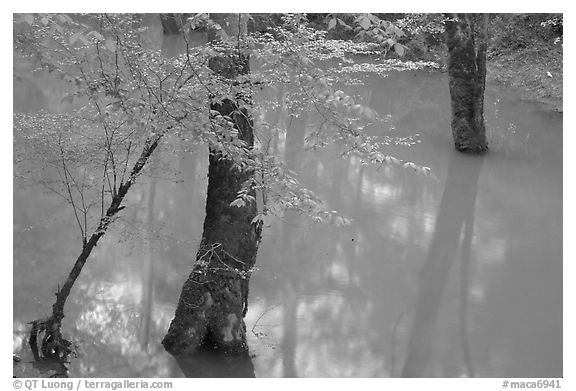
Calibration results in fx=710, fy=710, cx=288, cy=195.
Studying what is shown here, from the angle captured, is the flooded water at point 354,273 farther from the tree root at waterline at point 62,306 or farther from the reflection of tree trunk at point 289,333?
the tree root at waterline at point 62,306

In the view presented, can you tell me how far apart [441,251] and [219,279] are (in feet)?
9.65

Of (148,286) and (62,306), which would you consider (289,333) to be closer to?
(148,286)

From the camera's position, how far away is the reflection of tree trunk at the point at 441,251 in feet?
16.7

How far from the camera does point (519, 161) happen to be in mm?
9227

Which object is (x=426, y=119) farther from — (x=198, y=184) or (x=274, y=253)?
(x=274, y=253)

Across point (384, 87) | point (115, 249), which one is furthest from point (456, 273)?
point (384, 87)

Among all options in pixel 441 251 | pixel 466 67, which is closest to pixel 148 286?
pixel 441 251

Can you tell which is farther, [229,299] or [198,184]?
[198,184]

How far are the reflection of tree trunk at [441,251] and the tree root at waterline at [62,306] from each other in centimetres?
223

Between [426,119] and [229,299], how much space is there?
7.25 m

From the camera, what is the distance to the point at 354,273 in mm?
6191

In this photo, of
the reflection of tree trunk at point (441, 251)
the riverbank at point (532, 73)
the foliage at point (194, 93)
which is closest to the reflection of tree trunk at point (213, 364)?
the reflection of tree trunk at point (441, 251)

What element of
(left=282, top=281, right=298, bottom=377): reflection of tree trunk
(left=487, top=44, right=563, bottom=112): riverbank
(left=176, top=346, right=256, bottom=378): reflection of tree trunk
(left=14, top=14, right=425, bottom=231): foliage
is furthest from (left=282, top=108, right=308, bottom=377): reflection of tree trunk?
(left=487, top=44, right=563, bottom=112): riverbank
